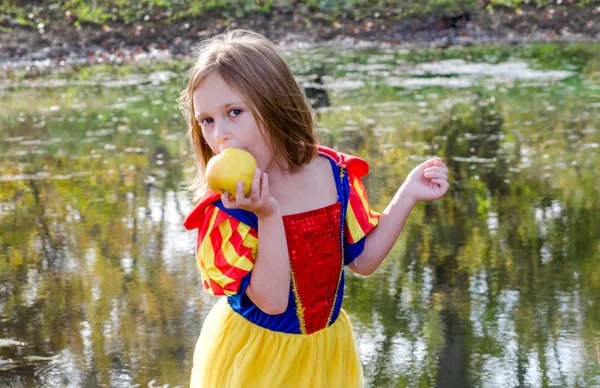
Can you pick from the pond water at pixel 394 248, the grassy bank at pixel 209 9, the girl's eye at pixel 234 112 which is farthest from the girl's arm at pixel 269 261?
the grassy bank at pixel 209 9

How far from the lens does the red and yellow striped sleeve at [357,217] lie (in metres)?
2.58

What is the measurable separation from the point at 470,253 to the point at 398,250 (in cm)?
39

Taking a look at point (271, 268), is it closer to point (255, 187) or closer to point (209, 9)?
point (255, 187)

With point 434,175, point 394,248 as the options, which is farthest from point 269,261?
point 394,248

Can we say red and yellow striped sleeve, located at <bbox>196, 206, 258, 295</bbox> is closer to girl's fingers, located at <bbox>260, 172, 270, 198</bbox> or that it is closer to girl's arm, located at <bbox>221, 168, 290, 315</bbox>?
girl's arm, located at <bbox>221, 168, 290, 315</bbox>

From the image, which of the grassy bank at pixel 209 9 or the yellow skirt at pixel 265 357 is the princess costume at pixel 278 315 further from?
Answer: the grassy bank at pixel 209 9

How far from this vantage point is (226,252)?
2350mm

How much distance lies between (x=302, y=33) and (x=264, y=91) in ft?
50.0

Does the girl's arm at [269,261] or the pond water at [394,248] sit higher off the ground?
the girl's arm at [269,261]

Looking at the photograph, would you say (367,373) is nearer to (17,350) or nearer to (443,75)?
(17,350)

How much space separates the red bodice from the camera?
2.42 m

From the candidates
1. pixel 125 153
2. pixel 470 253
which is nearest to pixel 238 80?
pixel 470 253

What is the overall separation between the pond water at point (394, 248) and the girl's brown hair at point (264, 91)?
1384mm

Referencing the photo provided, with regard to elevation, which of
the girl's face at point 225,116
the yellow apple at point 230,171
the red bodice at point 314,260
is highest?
the girl's face at point 225,116
